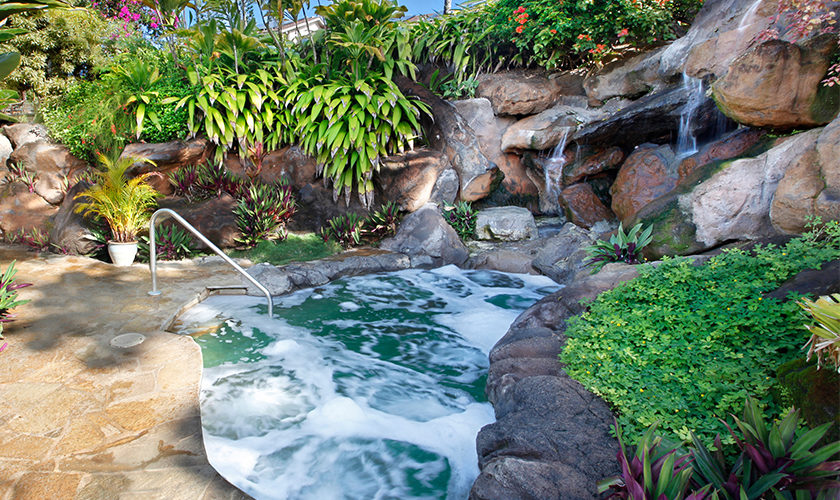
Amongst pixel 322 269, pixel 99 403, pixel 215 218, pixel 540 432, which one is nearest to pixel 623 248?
pixel 540 432

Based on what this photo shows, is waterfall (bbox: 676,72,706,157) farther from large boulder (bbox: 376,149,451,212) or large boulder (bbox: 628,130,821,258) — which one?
large boulder (bbox: 376,149,451,212)

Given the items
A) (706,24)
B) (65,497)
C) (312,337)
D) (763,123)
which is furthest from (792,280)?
(706,24)

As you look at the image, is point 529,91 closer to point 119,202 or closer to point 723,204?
point 723,204

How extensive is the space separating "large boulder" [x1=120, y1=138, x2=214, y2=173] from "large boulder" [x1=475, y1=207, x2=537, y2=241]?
5.73 metres

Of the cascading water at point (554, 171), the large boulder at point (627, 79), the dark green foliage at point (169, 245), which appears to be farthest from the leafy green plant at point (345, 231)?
the large boulder at point (627, 79)

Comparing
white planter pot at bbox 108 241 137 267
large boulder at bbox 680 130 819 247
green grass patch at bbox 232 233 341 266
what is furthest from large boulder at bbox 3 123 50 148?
large boulder at bbox 680 130 819 247

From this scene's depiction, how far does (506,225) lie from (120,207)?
643cm

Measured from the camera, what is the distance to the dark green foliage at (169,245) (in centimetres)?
671

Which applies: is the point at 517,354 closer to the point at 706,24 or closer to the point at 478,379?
the point at 478,379

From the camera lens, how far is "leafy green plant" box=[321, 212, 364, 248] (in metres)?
8.01

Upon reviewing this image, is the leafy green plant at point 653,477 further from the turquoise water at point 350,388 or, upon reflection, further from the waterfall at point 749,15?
the waterfall at point 749,15

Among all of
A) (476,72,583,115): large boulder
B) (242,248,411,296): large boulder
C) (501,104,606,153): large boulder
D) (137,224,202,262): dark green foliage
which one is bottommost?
(242,248,411,296): large boulder

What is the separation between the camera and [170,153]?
8.27 meters

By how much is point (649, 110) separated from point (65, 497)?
7835 mm
